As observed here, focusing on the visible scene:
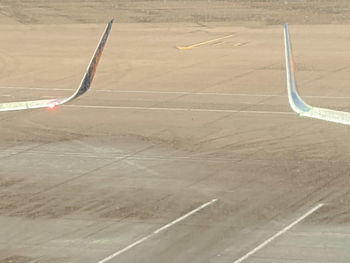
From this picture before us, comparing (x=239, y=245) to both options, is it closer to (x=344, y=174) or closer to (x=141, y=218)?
(x=141, y=218)

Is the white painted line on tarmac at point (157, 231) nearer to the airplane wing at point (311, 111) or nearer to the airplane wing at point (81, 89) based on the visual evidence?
the airplane wing at point (81, 89)

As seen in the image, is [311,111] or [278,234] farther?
[278,234]

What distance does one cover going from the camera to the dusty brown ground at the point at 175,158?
3194 cm

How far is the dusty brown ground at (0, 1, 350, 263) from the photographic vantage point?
31.9m

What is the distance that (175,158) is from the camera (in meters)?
43.4

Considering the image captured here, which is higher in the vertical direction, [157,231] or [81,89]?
[81,89]

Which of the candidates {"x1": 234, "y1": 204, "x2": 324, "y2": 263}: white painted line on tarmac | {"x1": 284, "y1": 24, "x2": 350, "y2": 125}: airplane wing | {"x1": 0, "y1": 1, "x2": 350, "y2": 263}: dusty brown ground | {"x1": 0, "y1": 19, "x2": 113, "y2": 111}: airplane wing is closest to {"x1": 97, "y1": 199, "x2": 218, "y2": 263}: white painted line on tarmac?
{"x1": 0, "y1": 1, "x2": 350, "y2": 263}: dusty brown ground

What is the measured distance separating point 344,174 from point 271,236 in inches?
343

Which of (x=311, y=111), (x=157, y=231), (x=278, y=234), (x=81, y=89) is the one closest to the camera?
(x=311, y=111)

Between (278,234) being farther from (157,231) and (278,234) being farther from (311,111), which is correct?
(311,111)

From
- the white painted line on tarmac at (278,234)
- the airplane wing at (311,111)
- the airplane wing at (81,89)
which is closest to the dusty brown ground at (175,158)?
the white painted line on tarmac at (278,234)

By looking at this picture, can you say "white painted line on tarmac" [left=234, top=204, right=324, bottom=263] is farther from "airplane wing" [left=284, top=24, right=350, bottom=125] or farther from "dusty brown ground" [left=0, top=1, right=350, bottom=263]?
"airplane wing" [left=284, top=24, right=350, bottom=125]

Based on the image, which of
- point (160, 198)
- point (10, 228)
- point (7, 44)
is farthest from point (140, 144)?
point (7, 44)

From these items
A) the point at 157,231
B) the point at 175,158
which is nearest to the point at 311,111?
the point at 157,231
